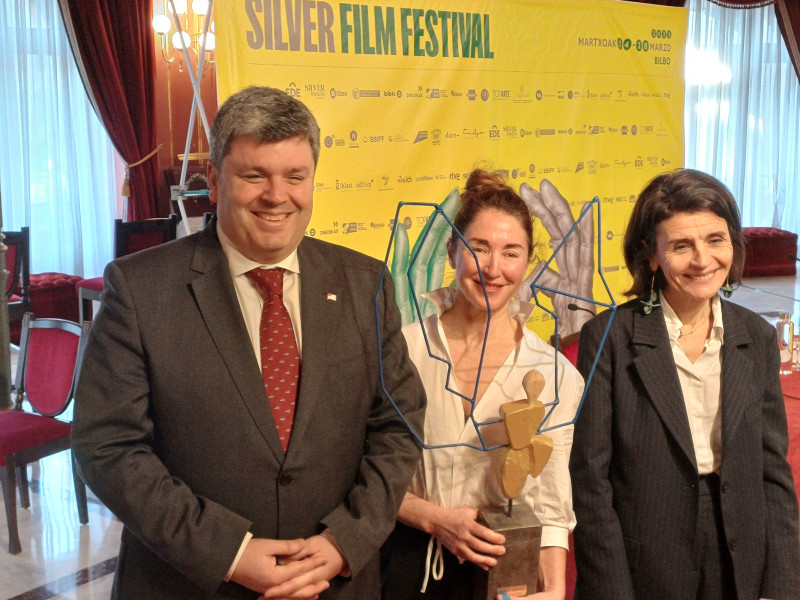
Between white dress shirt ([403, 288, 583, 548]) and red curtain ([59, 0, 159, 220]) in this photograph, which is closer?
white dress shirt ([403, 288, 583, 548])

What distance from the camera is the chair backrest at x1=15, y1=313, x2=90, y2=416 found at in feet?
11.9

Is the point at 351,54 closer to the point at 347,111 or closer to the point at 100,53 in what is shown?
the point at 347,111

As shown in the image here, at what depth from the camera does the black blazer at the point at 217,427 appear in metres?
1.35

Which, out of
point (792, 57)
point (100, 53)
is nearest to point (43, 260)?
point (100, 53)

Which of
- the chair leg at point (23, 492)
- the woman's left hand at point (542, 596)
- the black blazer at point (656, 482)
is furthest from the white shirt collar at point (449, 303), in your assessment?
the chair leg at point (23, 492)

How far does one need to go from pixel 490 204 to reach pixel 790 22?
31.7 ft

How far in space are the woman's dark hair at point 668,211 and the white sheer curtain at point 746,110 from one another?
841 centimetres

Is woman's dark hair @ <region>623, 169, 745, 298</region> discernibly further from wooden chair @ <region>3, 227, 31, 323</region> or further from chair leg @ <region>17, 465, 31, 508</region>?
wooden chair @ <region>3, 227, 31, 323</region>

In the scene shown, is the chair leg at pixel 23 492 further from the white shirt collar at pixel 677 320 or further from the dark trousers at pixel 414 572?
the white shirt collar at pixel 677 320

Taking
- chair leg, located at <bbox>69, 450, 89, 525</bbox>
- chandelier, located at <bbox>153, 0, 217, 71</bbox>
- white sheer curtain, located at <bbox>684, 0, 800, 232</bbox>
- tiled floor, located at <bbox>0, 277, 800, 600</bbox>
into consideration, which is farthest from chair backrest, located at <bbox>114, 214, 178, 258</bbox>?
white sheer curtain, located at <bbox>684, 0, 800, 232</bbox>

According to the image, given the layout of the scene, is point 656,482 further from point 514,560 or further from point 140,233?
point 140,233

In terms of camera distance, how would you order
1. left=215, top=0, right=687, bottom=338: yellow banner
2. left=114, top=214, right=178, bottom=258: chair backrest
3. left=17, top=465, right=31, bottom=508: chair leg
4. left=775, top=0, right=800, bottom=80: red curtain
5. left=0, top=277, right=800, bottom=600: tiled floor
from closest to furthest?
left=0, top=277, right=800, bottom=600: tiled floor → left=215, top=0, right=687, bottom=338: yellow banner → left=17, top=465, right=31, bottom=508: chair leg → left=114, top=214, right=178, bottom=258: chair backrest → left=775, top=0, right=800, bottom=80: red curtain

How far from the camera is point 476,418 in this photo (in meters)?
1.49

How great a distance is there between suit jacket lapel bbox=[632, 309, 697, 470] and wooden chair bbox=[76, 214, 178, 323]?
16.7 ft
